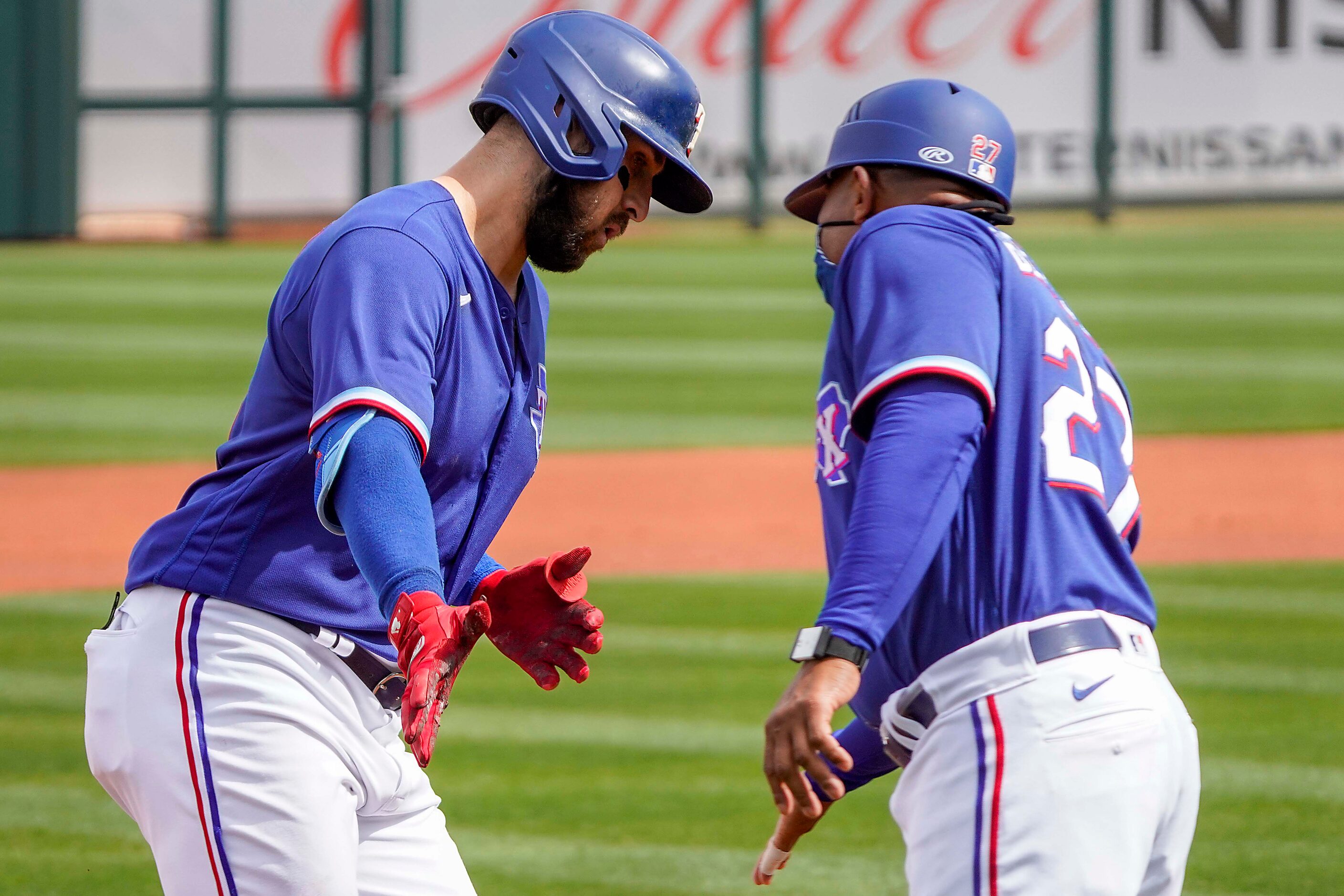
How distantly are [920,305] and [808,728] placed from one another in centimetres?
55

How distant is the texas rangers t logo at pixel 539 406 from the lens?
2.62 m

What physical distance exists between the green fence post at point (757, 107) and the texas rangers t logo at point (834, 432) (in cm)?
1688

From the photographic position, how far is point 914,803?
7.04 ft

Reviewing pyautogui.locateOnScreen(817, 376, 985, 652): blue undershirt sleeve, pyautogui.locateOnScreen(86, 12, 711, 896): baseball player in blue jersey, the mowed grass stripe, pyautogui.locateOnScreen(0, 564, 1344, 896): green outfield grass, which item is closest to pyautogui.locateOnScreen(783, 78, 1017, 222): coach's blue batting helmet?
pyautogui.locateOnScreen(86, 12, 711, 896): baseball player in blue jersey

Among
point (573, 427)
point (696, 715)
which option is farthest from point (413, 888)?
point (573, 427)

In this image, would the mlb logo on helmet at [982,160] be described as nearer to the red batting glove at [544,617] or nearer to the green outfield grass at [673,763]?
the red batting glove at [544,617]

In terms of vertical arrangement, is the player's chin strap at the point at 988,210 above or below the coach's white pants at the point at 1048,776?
above

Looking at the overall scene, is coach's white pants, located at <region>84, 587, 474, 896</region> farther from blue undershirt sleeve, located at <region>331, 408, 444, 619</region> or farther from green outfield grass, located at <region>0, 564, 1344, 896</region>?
green outfield grass, located at <region>0, 564, 1344, 896</region>

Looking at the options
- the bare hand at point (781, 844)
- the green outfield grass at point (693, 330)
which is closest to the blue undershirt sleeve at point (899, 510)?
the bare hand at point (781, 844)

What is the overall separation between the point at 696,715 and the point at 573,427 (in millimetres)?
7214

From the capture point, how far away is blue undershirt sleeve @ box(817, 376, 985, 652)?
1961 mm

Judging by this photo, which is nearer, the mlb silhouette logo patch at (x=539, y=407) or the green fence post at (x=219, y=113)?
the mlb silhouette logo patch at (x=539, y=407)

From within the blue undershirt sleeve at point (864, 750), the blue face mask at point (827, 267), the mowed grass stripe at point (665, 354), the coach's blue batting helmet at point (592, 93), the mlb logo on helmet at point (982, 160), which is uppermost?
the coach's blue batting helmet at point (592, 93)

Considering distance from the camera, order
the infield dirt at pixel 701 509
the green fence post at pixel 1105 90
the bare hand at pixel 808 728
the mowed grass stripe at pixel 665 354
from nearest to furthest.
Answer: the bare hand at pixel 808 728 → the infield dirt at pixel 701 509 → the mowed grass stripe at pixel 665 354 → the green fence post at pixel 1105 90
